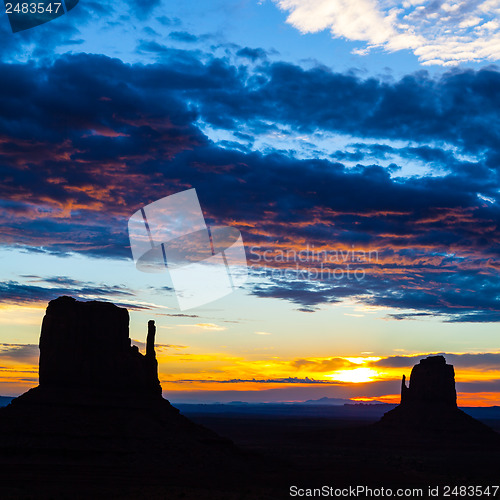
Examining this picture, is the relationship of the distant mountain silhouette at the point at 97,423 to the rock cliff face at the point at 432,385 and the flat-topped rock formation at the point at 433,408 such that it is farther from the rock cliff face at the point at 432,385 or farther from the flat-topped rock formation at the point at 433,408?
the rock cliff face at the point at 432,385

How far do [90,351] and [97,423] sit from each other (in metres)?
9.30

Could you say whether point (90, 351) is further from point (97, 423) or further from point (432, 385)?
point (432, 385)

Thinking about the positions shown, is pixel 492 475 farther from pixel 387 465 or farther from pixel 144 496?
pixel 144 496

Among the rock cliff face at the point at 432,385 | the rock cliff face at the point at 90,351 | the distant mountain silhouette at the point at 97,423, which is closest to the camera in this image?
the distant mountain silhouette at the point at 97,423

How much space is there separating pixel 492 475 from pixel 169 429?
47.3 meters

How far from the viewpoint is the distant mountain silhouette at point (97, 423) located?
200 ft

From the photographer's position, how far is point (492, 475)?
8544 cm

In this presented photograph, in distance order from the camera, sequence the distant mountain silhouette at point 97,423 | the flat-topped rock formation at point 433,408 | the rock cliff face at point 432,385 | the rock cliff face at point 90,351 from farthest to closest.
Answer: the rock cliff face at point 432,385 → the flat-topped rock formation at point 433,408 → the rock cliff face at point 90,351 → the distant mountain silhouette at point 97,423

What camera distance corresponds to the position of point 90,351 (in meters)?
71.7

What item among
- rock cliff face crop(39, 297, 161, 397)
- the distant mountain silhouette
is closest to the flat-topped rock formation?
the distant mountain silhouette

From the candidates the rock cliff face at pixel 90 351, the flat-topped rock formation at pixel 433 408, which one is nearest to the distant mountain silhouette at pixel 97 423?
the rock cliff face at pixel 90 351

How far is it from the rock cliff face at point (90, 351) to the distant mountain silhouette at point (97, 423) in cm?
12

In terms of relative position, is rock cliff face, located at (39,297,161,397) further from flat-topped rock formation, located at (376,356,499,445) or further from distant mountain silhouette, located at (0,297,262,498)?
flat-topped rock formation, located at (376,356,499,445)

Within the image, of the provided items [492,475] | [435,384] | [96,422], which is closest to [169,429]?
[96,422]
